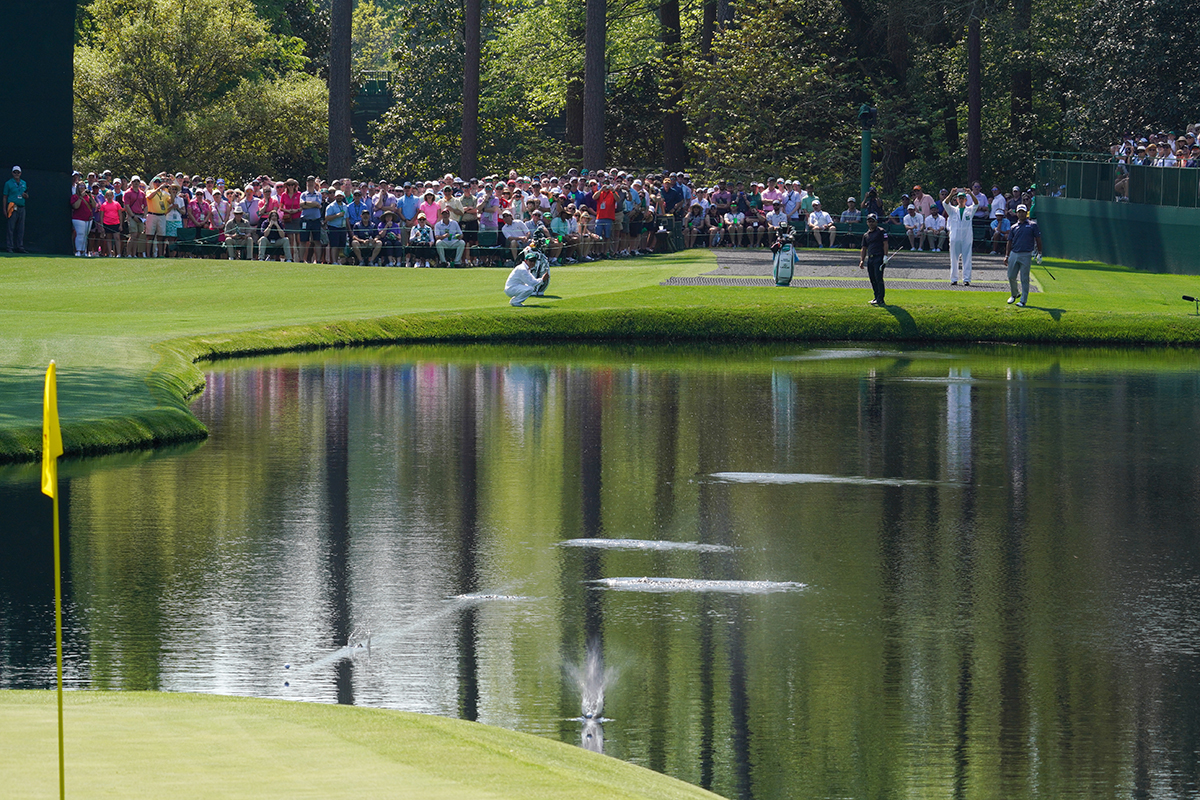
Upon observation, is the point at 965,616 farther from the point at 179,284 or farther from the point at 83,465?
the point at 179,284

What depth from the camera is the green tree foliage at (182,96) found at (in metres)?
53.4

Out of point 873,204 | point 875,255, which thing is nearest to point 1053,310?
point 875,255

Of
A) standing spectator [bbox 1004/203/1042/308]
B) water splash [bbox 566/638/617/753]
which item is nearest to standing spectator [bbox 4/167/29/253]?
standing spectator [bbox 1004/203/1042/308]

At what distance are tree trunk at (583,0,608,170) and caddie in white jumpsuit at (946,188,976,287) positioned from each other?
14.1m

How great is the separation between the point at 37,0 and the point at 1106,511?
29.9 m

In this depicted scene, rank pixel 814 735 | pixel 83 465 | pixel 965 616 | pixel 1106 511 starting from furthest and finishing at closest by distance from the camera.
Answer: pixel 83 465, pixel 1106 511, pixel 965 616, pixel 814 735

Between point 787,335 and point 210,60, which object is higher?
point 210,60

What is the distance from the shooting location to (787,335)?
31.1 m

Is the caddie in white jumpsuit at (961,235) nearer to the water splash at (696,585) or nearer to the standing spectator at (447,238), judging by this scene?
the standing spectator at (447,238)

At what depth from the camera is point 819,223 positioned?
4319 centimetres

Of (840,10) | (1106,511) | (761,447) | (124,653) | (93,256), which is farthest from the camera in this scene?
(840,10)

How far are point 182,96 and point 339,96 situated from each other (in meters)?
9.38

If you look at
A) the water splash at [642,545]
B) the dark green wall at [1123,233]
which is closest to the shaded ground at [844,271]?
the dark green wall at [1123,233]

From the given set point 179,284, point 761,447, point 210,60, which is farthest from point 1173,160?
point 210,60
